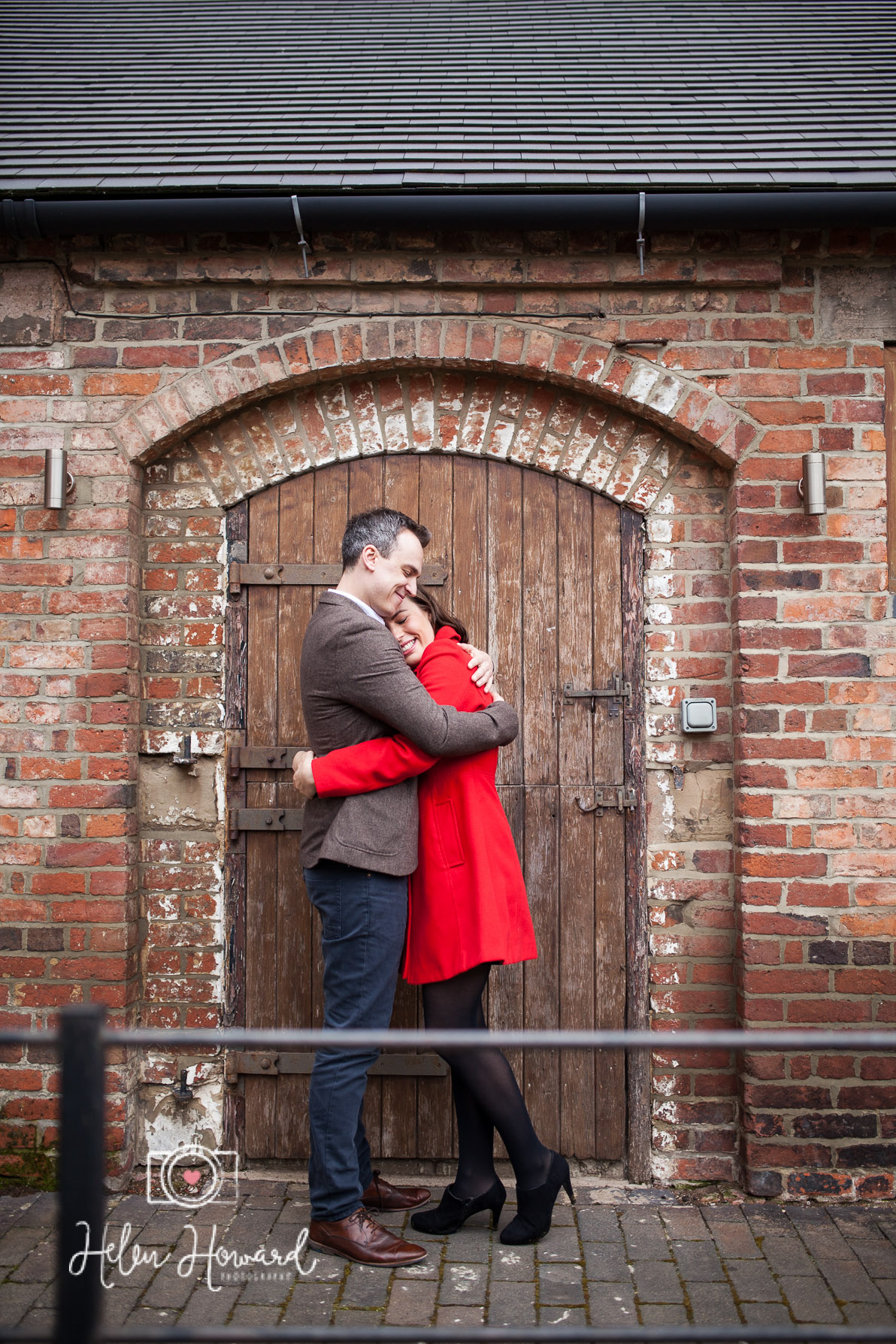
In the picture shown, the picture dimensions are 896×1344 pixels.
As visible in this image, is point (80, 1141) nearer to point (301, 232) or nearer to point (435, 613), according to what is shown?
point (435, 613)

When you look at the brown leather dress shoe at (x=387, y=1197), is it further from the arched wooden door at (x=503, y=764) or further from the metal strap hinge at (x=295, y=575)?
the metal strap hinge at (x=295, y=575)

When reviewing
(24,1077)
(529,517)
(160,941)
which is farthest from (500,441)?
(24,1077)

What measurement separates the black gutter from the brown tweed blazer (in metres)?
1.39

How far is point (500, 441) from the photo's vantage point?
342cm

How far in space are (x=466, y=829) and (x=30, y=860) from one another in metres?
1.63

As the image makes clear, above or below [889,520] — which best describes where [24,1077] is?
below

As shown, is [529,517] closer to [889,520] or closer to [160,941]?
[889,520]

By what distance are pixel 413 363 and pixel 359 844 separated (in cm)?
175

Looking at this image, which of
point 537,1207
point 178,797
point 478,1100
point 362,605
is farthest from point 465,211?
point 537,1207

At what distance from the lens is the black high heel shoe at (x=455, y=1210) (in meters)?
2.78

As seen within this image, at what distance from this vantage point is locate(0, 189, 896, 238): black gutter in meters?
3.08

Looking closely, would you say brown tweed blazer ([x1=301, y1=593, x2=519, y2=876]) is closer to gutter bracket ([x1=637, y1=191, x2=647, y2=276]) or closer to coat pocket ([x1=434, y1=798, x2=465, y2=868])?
coat pocket ([x1=434, y1=798, x2=465, y2=868])

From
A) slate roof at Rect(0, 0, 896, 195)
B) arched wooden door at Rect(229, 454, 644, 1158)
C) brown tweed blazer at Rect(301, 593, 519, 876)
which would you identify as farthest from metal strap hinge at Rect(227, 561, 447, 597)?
slate roof at Rect(0, 0, 896, 195)

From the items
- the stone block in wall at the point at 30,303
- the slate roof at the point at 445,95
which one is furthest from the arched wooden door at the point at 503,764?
the slate roof at the point at 445,95
